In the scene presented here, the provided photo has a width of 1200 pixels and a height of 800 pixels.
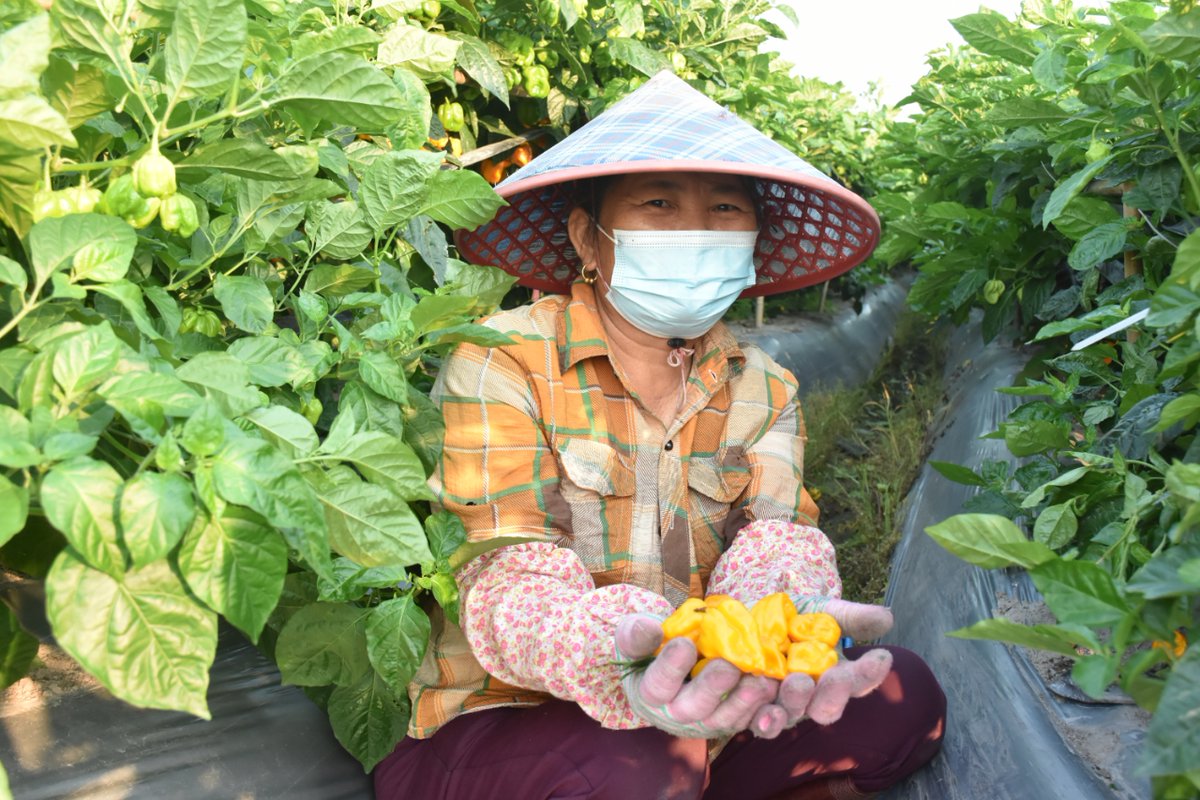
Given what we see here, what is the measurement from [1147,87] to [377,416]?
140cm

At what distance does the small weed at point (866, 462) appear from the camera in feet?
11.5

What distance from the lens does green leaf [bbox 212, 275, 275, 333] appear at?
1469 millimetres

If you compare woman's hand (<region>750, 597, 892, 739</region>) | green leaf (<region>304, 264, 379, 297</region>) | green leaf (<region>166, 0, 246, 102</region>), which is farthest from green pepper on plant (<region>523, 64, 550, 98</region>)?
woman's hand (<region>750, 597, 892, 739</region>)

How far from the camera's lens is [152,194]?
1.22 metres

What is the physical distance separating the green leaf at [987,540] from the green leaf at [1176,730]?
0.25m

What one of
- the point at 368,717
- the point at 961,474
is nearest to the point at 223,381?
the point at 368,717

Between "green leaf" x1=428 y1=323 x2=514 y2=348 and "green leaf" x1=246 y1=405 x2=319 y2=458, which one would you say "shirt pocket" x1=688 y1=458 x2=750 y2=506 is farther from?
"green leaf" x1=246 y1=405 x2=319 y2=458

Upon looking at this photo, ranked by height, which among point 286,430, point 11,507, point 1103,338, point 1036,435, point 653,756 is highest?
point 11,507

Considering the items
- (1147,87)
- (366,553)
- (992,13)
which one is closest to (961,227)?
(992,13)

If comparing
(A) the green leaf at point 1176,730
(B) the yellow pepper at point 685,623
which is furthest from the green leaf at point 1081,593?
(B) the yellow pepper at point 685,623

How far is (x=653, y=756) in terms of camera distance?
1.76m

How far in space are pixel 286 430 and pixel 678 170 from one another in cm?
105

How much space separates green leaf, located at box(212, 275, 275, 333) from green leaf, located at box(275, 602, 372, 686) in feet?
1.42

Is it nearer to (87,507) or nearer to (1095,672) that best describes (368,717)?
(87,507)
